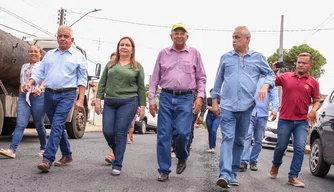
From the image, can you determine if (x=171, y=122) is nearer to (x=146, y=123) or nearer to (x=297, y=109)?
(x=297, y=109)

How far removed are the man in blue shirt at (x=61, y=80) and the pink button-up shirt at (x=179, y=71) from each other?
1.06m

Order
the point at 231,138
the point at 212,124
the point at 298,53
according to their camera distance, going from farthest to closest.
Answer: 1. the point at 298,53
2. the point at 212,124
3. the point at 231,138

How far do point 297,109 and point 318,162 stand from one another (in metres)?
1.63

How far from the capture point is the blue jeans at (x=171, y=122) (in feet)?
17.4

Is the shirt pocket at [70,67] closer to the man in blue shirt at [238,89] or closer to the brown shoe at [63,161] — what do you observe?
the brown shoe at [63,161]

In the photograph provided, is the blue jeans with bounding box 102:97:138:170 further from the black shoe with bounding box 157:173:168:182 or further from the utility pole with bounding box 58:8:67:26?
the utility pole with bounding box 58:8:67:26

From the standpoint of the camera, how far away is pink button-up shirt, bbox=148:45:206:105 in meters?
5.38

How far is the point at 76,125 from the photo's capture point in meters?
12.2

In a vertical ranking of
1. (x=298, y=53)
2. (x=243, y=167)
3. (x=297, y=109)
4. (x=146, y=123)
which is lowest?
(x=146, y=123)

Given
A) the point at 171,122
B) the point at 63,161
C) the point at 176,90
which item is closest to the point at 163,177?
the point at 171,122

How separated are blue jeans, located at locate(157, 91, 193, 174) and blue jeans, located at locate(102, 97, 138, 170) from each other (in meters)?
0.44

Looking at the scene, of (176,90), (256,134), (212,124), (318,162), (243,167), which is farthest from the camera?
(212,124)

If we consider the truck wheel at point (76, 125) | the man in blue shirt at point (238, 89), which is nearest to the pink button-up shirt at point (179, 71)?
the man in blue shirt at point (238, 89)

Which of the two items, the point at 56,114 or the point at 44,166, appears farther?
the point at 56,114
